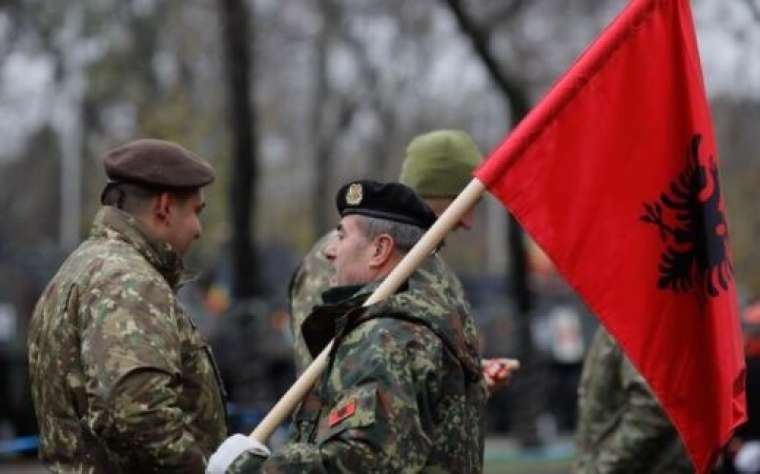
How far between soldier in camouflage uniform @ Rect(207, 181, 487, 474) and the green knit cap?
6.56ft

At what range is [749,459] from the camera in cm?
943

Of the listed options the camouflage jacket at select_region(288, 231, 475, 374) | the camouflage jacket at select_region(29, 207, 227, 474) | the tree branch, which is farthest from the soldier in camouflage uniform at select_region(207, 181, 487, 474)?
the tree branch

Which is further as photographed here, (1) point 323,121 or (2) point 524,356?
(1) point 323,121

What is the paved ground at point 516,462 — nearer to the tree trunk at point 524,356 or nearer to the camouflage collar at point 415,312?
the tree trunk at point 524,356

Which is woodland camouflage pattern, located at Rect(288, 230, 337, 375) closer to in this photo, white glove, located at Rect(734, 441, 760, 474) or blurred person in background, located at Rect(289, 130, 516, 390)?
blurred person in background, located at Rect(289, 130, 516, 390)

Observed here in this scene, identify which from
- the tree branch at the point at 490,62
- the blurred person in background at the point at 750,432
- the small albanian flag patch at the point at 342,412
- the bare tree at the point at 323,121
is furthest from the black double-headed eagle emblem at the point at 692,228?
the bare tree at the point at 323,121

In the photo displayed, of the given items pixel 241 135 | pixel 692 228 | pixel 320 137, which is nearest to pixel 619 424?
pixel 692 228

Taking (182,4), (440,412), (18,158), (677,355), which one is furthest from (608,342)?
(18,158)

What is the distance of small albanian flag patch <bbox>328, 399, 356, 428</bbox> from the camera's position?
14.9 feet

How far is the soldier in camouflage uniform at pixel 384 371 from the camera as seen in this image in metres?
4.54

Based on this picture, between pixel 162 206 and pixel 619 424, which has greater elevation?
pixel 162 206

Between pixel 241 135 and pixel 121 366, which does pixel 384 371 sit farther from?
pixel 241 135

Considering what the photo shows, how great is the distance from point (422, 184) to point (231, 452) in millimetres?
2604

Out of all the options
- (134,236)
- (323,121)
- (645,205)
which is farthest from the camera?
(323,121)
